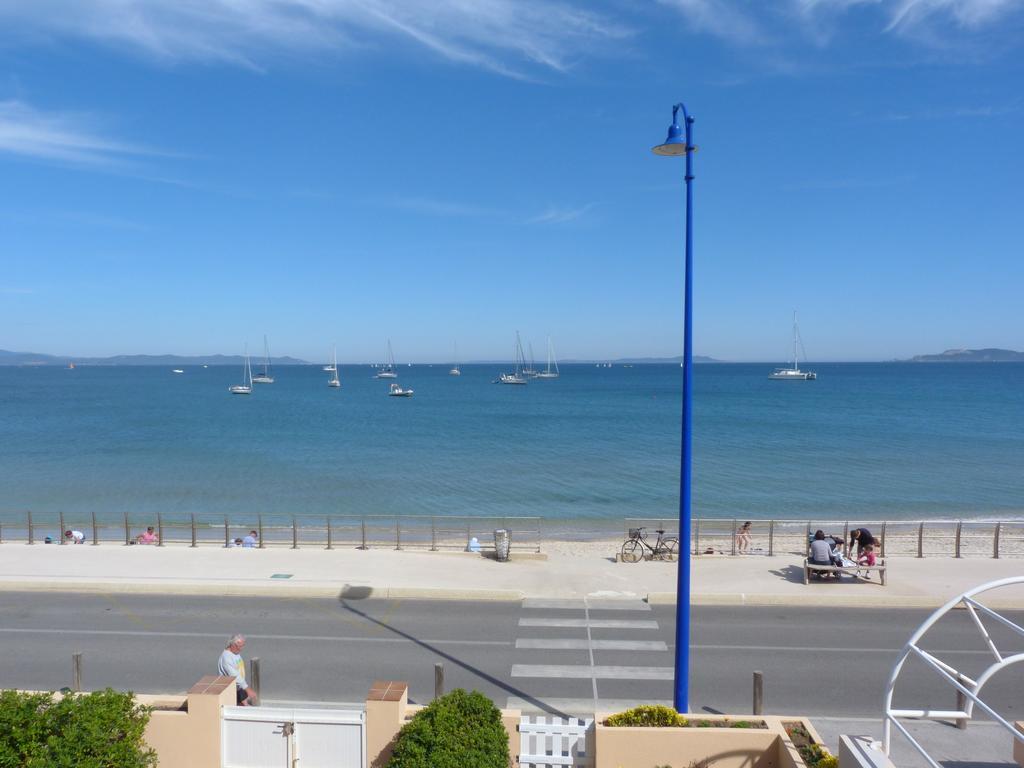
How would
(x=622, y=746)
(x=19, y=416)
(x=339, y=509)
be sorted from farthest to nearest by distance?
(x=19, y=416) < (x=339, y=509) < (x=622, y=746)

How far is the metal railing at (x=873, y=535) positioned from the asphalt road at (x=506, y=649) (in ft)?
20.9

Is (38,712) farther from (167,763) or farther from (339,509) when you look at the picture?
(339,509)

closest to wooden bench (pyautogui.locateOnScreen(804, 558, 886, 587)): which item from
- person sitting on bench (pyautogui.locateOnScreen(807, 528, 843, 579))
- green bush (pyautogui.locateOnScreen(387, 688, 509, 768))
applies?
person sitting on bench (pyautogui.locateOnScreen(807, 528, 843, 579))

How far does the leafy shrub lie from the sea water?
20141 mm

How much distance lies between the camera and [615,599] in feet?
51.8

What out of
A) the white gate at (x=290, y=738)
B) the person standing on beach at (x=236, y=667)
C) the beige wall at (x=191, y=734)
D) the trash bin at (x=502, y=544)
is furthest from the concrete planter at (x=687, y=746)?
the trash bin at (x=502, y=544)

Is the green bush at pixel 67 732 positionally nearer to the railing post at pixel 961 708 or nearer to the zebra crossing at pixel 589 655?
the zebra crossing at pixel 589 655

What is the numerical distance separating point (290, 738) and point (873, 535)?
2234cm

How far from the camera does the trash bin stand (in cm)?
1910

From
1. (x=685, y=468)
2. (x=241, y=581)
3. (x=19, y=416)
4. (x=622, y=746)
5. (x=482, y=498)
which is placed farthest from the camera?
(x=19, y=416)

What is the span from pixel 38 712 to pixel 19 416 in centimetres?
10256

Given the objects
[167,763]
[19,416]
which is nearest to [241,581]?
[167,763]

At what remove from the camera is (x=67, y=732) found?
679cm

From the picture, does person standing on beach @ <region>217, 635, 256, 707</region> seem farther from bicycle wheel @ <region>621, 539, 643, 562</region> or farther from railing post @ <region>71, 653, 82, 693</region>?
bicycle wheel @ <region>621, 539, 643, 562</region>
